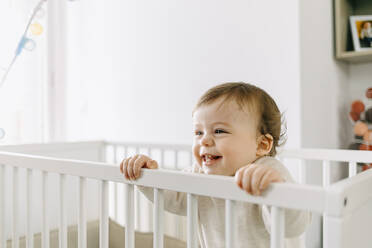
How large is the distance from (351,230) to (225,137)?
1.03ft

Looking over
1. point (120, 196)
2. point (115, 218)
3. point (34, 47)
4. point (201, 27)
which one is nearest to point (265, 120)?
point (201, 27)

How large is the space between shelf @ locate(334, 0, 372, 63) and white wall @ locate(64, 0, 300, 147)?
0.21 meters

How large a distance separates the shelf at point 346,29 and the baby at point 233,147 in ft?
2.35

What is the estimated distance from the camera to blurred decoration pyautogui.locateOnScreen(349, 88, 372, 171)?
1325 mm

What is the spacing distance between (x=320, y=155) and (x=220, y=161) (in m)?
0.47

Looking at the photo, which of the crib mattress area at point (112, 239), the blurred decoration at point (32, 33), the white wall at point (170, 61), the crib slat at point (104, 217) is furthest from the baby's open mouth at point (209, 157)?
the blurred decoration at point (32, 33)

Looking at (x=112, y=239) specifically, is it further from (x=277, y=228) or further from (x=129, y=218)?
(x=277, y=228)

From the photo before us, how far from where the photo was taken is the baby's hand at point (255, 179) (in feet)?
1.72

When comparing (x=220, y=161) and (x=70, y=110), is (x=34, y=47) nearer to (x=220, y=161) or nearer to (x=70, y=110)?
(x=70, y=110)

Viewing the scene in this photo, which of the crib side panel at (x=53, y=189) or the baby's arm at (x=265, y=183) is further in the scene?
the crib side panel at (x=53, y=189)

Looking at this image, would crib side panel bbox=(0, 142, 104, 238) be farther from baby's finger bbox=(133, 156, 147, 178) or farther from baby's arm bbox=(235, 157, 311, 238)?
baby's arm bbox=(235, 157, 311, 238)

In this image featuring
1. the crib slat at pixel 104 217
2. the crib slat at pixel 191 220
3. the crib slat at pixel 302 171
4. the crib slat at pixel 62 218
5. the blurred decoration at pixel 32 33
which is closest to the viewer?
the crib slat at pixel 191 220

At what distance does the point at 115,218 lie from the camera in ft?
5.56

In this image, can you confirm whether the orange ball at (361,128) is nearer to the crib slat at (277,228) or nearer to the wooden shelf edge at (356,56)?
the wooden shelf edge at (356,56)
